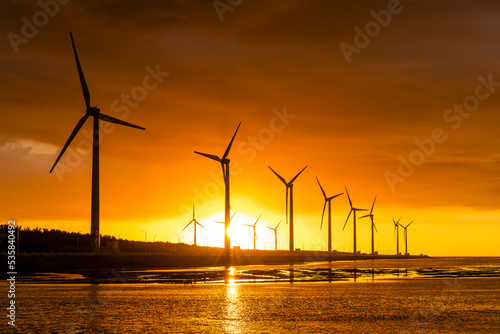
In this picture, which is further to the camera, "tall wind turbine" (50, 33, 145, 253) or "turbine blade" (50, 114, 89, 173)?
"tall wind turbine" (50, 33, 145, 253)

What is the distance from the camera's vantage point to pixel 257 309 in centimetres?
4594

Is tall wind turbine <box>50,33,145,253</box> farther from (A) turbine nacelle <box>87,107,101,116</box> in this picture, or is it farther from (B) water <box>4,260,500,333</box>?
(B) water <box>4,260,500,333</box>

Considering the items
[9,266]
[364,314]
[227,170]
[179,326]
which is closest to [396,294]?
[364,314]

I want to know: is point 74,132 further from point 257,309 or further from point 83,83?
point 257,309

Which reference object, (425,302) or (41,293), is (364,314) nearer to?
(425,302)

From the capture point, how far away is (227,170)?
170 metres

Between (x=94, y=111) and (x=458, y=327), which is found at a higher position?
(x=94, y=111)

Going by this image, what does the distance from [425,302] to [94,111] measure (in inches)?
3499

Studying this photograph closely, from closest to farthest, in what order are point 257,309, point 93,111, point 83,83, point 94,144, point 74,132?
point 257,309 → point 74,132 → point 94,144 → point 83,83 → point 93,111

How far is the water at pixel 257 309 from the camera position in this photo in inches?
1449

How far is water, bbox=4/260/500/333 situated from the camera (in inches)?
1449

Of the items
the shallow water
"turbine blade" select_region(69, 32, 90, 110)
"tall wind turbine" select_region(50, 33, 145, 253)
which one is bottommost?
the shallow water

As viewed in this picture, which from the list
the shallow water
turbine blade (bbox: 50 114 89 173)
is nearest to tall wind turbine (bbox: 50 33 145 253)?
turbine blade (bbox: 50 114 89 173)

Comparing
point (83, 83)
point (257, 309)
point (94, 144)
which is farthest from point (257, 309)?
point (83, 83)
